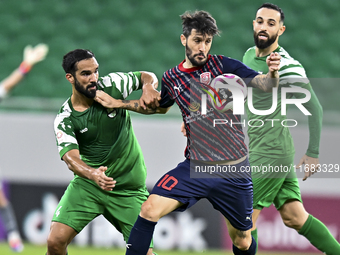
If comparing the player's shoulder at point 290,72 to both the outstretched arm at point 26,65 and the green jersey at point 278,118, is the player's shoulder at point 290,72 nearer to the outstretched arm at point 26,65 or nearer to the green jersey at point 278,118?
the green jersey at point 278,118

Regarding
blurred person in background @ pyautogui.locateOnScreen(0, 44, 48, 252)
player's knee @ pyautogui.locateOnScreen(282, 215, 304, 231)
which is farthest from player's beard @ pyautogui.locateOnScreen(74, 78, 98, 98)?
blurred person in background @ pyautogui.locateOnScreen(0, 44, 48, 252)

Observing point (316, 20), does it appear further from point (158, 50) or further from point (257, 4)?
point (158, 50)

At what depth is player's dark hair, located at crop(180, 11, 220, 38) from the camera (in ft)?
12.2

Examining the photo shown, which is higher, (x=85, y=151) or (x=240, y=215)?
(x=85, y=151)

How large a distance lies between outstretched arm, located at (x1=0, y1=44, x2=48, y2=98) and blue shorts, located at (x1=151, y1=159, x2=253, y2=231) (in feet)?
11.6

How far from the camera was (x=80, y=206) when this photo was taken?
13.7 feet

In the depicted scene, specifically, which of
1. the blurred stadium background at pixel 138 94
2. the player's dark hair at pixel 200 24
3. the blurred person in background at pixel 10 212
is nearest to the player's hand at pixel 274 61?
the player's dark hair at pixel 200 24

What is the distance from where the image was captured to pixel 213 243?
6293 millimetres

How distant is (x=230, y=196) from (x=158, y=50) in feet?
14.4

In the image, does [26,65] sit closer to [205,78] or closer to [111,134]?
Result: [111,134]

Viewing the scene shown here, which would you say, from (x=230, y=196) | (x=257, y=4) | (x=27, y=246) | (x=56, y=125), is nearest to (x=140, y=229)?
(x=230, y=196)

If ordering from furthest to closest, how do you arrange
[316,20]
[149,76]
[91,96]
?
[316,20]
[149,76]
[91,96]

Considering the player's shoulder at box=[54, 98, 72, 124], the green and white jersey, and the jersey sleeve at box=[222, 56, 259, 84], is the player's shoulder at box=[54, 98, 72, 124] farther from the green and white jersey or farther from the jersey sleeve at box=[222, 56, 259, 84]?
the jersey sleeve at box=[222, 56, 259, 84]

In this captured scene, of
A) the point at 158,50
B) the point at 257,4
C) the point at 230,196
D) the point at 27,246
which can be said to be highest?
the point at 257,4
